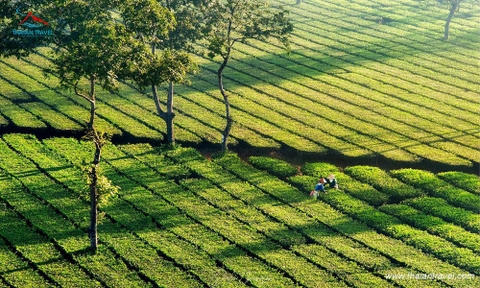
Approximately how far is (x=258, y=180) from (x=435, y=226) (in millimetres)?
10902

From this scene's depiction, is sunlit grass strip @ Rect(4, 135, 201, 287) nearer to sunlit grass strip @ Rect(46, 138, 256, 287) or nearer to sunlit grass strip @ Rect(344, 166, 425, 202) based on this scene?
sunlit grass strip @ Rect(46, 138, 256, 287)

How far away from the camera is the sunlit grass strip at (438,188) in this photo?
1543 inches

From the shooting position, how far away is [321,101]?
56.0 meters

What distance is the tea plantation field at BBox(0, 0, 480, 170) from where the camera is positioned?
47219mm

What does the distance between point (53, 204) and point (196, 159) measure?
10.5 m

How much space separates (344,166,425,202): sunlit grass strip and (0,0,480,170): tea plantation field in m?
2.58

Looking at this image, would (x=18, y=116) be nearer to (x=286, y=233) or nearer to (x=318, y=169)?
(x=318, y=169)

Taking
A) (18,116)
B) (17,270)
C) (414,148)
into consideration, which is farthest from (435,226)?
(18,116)

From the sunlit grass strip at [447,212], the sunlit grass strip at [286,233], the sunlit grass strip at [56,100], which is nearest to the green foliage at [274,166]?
the sunlit grass strip at [286,233]

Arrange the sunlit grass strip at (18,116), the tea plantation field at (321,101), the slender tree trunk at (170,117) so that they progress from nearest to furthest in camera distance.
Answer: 1. the slender tree trunk at (170,117)
2. the sunlit grass strip at (18,116)
3. the tea plantation field at (321,101)

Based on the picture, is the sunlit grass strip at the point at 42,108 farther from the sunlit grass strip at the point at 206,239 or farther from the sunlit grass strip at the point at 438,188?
the sunlit grass strip at the point at 438,188

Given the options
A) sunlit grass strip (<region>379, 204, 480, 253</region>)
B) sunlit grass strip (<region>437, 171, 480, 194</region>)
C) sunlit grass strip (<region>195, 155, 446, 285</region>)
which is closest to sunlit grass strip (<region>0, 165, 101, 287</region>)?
sunlit grass strip (<region>195, 155, 446, 285</region>)

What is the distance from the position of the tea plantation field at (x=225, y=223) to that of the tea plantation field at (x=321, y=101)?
3.48 meters

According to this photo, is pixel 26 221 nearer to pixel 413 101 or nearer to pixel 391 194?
pixel 391 194
